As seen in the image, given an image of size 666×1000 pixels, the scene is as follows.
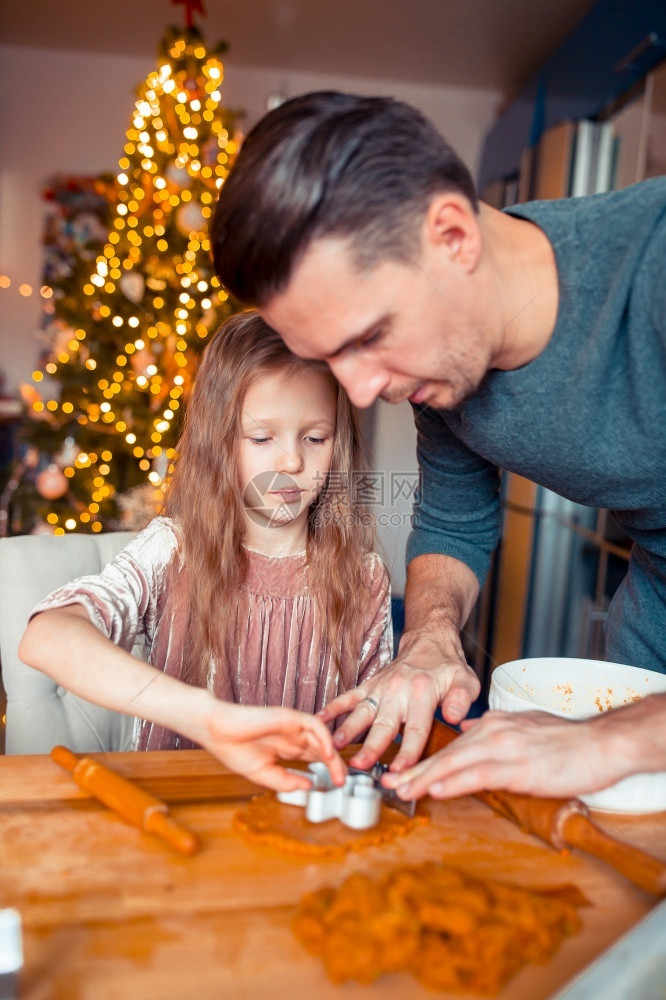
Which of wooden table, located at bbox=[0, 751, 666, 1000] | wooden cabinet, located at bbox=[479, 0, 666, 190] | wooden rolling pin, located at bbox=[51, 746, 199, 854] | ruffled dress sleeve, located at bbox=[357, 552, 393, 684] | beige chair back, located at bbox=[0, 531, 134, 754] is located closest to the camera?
wooden table, located at bbox=[0, 751, 666, 1000]

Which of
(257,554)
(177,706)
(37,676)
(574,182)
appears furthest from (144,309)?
(177,706)

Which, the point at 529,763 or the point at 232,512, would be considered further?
the point at 232,512

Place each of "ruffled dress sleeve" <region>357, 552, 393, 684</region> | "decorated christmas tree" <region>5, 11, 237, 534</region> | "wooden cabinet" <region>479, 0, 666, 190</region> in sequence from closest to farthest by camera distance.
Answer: "ruffled dress sleeve" <region>357, 552, 393, 684</region> → "wooden cabinet" <region>479, 0, 666, 190</region> → "decorated christmas tree" <region>5, 11, 237, 534</region>

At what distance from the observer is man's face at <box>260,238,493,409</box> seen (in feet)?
2.46

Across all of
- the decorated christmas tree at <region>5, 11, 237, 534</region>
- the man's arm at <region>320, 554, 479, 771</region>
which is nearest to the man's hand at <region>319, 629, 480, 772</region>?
the man's arm at <region>320, 554, 479, 771</region>

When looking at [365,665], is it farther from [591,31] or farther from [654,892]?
[591,31]

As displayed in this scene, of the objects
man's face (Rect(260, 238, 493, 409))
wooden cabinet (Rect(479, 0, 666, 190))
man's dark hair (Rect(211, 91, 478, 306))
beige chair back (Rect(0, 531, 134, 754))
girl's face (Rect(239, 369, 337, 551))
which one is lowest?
beige chair back (Rect(0, 531, 134, 754))

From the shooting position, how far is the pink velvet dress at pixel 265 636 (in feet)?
3.87

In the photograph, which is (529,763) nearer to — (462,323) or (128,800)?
(128,800)

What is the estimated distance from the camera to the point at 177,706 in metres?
0.72

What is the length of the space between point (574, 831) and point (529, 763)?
→ 59mm

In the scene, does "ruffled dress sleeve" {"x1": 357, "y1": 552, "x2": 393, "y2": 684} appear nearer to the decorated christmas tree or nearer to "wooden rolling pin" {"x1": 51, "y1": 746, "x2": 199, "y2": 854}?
"wooden rolling pin" {"x1": 51, "y1": 746, "x2": 199, "y2": 854}

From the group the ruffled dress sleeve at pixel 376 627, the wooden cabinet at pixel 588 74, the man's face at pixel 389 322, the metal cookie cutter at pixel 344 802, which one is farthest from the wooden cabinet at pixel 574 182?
the metal cookie cutter at pixel 344 802

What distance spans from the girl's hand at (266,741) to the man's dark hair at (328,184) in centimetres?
38
